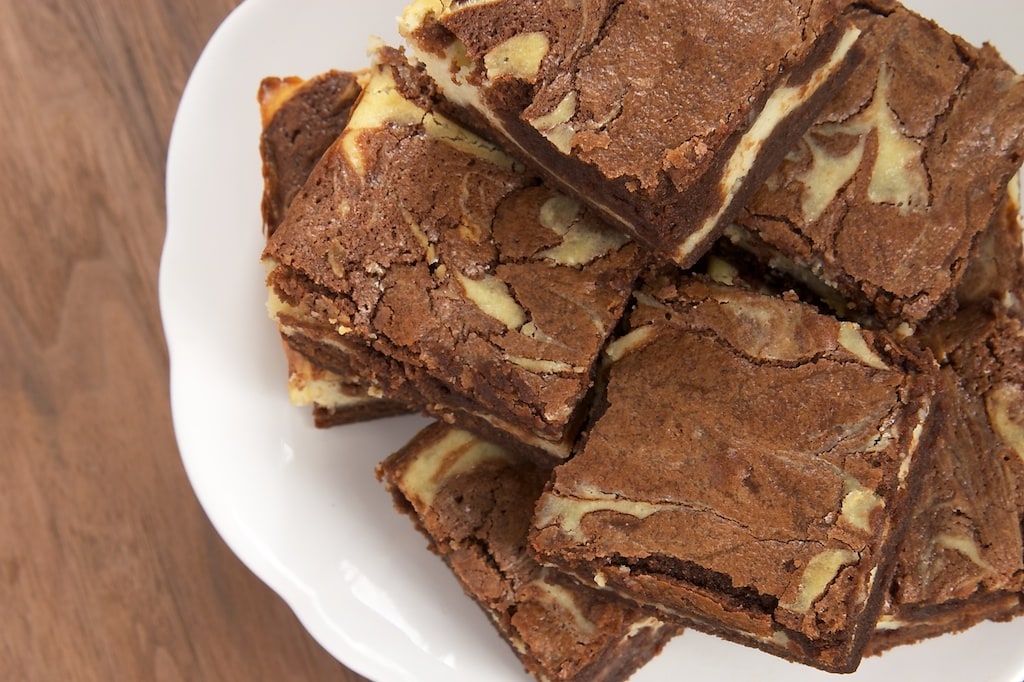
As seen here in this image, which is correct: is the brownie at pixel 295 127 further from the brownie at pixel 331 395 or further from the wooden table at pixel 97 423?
the wooden table at pixel 97 423

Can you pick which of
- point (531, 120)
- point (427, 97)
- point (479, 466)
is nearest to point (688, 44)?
point (531, 120)

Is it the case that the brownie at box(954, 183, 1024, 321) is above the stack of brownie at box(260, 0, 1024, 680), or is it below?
above

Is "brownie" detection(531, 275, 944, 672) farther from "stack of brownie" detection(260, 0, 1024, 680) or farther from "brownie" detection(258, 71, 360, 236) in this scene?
"brownie" detection(258, 71, 360, 236)

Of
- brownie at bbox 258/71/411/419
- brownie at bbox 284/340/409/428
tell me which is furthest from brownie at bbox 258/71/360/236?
brownie at bbox 284/340/409/428


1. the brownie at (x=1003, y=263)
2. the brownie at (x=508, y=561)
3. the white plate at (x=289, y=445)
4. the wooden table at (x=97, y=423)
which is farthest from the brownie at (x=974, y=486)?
the wooden table at (x=97, y=423)

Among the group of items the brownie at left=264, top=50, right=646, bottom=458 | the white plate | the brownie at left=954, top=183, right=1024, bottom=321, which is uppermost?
the brownie at left=954, top=183, right=1024, bottom=321

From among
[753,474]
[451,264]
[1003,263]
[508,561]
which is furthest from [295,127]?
[1003,263]
